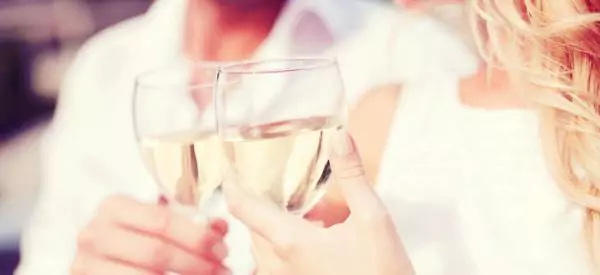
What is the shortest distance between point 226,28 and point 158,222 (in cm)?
16

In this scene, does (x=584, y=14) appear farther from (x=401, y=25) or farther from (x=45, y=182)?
(x=45, y=182)

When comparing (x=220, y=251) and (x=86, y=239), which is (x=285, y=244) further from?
(x=86, y=239)

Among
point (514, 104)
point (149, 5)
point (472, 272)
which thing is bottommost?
point (472, 272)

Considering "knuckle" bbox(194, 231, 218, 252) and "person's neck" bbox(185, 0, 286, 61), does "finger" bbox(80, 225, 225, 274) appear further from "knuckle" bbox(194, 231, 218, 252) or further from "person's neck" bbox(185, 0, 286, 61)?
"person's neck" bbox(185, 0, 286, 61)

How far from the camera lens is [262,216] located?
2.11 ft

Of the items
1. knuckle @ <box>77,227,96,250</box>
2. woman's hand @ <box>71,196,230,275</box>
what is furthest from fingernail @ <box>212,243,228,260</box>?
knuckle @ <box>77,227,96,250</box>

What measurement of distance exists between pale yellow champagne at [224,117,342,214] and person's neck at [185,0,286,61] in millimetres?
135

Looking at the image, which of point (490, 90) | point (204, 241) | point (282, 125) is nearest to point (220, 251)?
point (204, 241)

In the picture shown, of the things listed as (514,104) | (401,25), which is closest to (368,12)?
(401,25)

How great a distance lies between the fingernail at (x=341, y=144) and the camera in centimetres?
63

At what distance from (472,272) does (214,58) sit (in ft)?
0.84

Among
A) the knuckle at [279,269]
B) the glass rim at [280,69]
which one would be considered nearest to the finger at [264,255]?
the knuckle at [279,269]

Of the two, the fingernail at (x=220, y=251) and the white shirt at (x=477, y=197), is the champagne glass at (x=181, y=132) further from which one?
the white shirt at (x=477, y=197)

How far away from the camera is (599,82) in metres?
0.68
